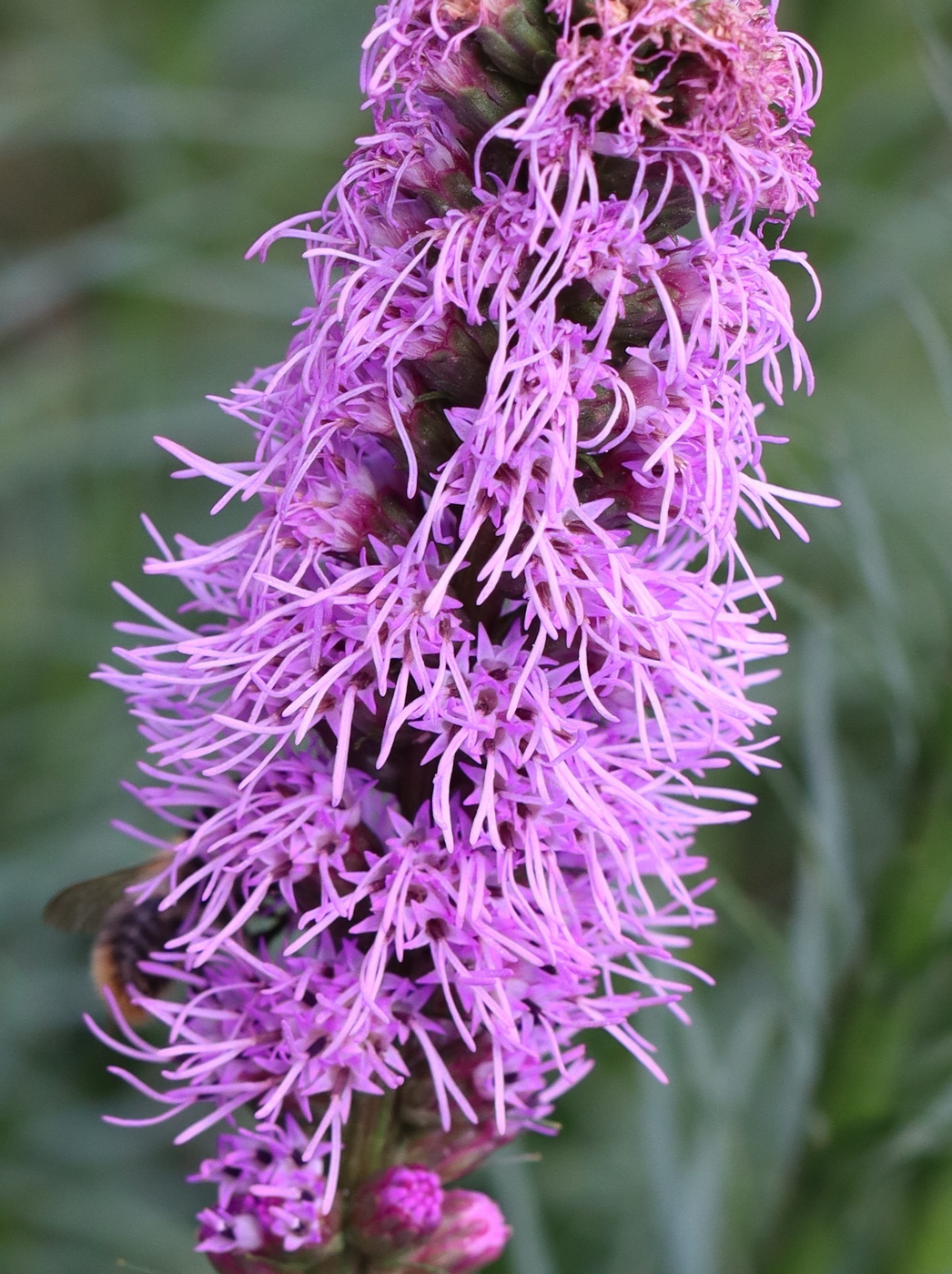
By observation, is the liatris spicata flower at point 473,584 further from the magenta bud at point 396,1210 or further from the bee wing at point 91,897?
the bee wing at point 91,897

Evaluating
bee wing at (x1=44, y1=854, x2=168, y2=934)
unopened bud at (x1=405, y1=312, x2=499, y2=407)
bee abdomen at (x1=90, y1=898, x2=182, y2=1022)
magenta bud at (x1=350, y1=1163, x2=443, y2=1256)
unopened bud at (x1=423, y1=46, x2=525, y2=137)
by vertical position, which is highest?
unopened bud at (x1=423, y1=46, x2=525, y2=137)

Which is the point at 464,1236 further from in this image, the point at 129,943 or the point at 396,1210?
the point at 129,943

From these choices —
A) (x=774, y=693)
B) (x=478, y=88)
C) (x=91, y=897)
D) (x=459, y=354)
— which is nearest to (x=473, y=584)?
(x=459, y=354)

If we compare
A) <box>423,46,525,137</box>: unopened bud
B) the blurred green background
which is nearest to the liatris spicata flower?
<box>423,46,525,137</box>: unopened bud

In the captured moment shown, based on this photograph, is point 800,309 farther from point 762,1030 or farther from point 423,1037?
point 423,1037

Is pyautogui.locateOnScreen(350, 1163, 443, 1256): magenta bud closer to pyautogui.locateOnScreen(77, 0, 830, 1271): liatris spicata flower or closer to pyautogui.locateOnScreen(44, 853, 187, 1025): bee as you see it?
pyautogui.locateOnScreen(77, 0, 830, 1271): liatris spicata flower

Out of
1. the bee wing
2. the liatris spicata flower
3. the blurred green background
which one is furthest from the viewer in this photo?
the blurred green background

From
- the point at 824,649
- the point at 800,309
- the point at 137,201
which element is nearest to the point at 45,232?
the point at 137,201
